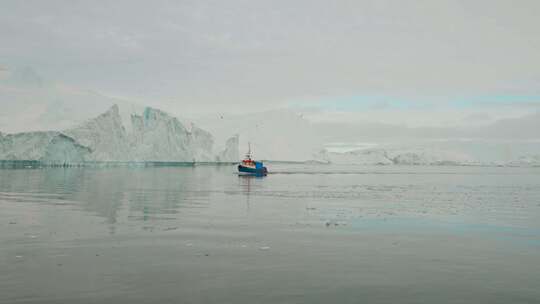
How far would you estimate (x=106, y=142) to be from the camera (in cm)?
8569

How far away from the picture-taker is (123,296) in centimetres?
834

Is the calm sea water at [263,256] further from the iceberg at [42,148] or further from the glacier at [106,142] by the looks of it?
the iceberg at [42,148]

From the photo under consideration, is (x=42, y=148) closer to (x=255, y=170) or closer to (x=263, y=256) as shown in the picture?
(x=255, y=170)

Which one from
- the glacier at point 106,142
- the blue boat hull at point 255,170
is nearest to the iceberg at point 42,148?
the glacier at point 106,142

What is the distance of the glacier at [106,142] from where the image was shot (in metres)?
82.2

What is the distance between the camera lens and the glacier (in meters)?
82.2

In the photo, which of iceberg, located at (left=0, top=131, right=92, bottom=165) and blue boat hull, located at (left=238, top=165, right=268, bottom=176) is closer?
blue boat hull, located at (left=238, top=165, right=268, bottom=176)

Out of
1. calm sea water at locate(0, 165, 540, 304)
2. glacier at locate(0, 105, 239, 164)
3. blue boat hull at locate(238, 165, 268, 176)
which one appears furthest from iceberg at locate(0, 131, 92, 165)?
calm sea water at locate(0, 165, 540, 304)

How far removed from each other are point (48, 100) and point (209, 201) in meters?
89.4

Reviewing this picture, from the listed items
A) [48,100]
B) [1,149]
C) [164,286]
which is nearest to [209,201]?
[164,286]

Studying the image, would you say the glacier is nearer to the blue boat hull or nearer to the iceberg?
the iceberg

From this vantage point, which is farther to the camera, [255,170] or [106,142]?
[106,142]

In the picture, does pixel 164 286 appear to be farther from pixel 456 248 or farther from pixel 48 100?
pixel 48 100

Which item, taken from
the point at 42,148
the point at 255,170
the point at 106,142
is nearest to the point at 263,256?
the point at 255,170
